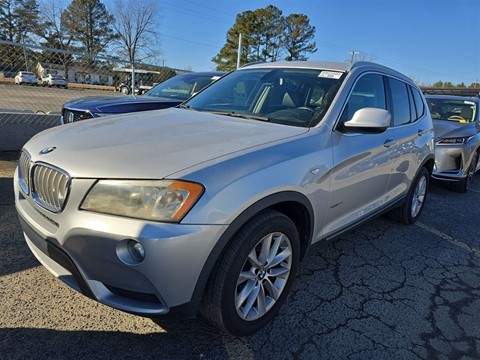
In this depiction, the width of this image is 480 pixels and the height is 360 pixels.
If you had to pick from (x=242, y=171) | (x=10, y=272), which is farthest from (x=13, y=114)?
(x=242, y=171)

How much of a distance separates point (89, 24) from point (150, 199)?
2087 inches

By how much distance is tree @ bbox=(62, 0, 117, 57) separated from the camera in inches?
1779

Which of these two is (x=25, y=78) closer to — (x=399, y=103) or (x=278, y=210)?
(x=278, y=210)

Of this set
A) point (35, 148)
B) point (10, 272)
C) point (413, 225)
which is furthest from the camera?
point (413, 225)

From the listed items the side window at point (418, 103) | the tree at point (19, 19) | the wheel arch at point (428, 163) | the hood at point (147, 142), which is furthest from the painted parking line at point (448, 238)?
the tree at point (19, 19)

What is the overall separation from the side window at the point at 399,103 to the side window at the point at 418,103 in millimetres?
271

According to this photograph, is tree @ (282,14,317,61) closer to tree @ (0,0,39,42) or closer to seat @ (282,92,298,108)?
tree @ (0,0,39,42)

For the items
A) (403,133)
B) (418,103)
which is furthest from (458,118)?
(403,133)

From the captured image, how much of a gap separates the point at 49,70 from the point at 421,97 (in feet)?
20.4

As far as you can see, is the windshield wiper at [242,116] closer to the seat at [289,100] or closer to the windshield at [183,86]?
the seat at [289,100]

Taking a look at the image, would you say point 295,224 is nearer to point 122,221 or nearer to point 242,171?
point 242,171

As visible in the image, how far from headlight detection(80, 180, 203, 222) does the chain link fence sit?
5698 mm

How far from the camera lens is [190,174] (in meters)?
1.83

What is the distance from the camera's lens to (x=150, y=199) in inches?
70.7
